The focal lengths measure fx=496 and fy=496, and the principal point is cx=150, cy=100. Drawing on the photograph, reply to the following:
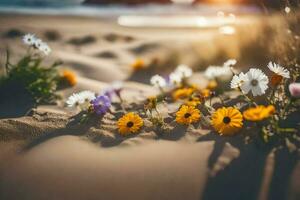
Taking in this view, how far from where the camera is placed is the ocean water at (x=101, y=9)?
13141 millimetres

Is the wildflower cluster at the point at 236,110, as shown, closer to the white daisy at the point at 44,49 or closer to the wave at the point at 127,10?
the white daisy at the point at 44,49

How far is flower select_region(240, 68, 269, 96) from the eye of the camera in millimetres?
3251

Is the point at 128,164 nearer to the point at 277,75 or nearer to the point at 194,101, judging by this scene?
the point at 194,101

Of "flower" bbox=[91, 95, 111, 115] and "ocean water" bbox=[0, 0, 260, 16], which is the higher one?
"flower" bbox=[91, 95, 111, 115]

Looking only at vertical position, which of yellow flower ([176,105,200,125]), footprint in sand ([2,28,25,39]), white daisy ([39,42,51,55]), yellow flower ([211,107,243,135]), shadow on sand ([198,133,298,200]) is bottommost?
footprint in sand ([2,28,25,39])

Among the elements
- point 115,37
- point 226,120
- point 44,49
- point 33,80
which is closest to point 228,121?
point 226,120

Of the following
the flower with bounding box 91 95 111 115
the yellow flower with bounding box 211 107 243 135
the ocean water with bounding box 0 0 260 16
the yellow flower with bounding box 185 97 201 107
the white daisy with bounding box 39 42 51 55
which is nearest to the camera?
the yellow flower with bounding box 211 107 243 135

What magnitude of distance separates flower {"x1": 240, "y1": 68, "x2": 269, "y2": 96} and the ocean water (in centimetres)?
971

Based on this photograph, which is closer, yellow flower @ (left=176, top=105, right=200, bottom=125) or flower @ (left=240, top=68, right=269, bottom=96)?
flower @ (left=240, top=68, right=269, bottom=96)

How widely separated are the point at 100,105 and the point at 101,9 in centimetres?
1088

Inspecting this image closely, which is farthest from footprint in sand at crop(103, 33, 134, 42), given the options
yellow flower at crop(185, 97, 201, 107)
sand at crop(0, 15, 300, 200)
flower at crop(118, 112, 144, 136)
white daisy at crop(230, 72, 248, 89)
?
white daisy at crop(230, 72, 248, 89)

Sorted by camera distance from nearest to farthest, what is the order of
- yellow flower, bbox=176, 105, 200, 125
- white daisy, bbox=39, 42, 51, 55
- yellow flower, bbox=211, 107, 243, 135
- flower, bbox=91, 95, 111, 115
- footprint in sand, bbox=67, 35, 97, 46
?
yellow flower, bbox=211, 107, 243, 135 < yellow flower, bbox=176, 105, 200, 125 < flower, bbox=91, 95, 111, 115 < white daisy, bbox=39, 42, 51, 55 < footprint in sand, bbox=67, 35, 97, 46

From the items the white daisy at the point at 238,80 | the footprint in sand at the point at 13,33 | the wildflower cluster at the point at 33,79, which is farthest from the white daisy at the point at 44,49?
the footprint in sand at the point at 13,33

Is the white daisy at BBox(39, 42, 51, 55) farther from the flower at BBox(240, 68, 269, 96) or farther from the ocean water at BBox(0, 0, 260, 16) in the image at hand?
the ocean water at BBox(0, 0, 260, 16)
